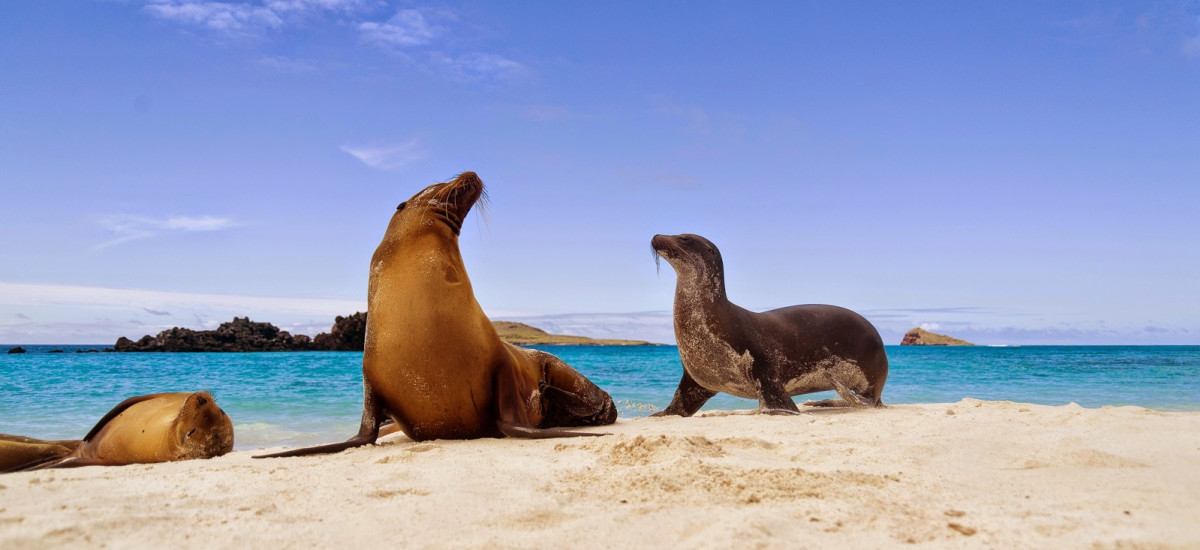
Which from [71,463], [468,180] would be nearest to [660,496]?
[468,180]

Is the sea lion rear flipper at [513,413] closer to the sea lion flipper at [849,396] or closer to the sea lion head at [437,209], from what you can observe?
the sea lion head at [437,209]

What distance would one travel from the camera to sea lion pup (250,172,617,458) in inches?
177

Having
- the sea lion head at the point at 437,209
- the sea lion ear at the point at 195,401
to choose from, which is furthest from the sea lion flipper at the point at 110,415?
the sea lion head at the point at 437,209

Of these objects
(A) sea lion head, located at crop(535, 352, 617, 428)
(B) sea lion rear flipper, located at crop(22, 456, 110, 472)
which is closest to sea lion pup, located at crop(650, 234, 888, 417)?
(A) sea lion head, located at crop(535, 352, 617, 428)

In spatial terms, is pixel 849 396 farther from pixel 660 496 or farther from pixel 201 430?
pixel 201 430

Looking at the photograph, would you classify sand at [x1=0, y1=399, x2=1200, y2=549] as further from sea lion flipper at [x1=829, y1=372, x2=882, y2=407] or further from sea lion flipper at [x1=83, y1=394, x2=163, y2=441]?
sea lion flipper at [x1=829, y1=372, x2=882, y2=407]

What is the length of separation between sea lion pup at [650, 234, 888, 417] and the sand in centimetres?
248

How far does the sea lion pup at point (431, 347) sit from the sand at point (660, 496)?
13.2 inches

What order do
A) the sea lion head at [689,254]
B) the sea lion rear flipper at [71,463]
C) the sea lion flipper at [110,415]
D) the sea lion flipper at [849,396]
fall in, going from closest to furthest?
the sea lion rear flipper at [71,463], the sea lion flipper at [110,415], the sea lion head at [689,254], the sea lion flipper at [849,396]

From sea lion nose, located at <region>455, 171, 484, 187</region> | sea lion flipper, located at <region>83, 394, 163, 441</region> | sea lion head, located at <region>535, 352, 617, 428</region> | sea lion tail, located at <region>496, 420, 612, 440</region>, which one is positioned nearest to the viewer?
sea lion tail, located at <region>496, 420, 612, 440</region>

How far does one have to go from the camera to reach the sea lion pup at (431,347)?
449 cm

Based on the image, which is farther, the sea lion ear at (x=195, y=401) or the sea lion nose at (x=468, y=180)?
the sea lion nose at (x=468, y=180)

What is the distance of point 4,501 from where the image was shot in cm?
283

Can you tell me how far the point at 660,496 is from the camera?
106 inches
